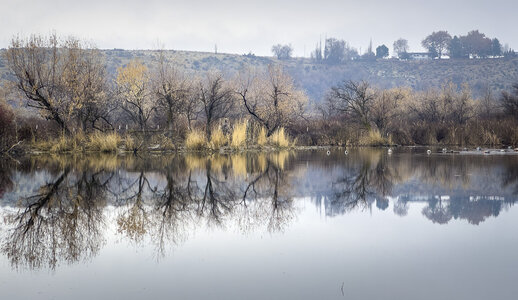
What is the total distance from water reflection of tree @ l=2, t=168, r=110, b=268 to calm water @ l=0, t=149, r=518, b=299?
0.08 ft

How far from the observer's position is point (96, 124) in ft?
93.1

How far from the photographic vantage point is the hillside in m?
92.9

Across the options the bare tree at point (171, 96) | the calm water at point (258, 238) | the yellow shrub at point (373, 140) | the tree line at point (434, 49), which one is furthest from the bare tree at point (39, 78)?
the tree line at point (434, 49)

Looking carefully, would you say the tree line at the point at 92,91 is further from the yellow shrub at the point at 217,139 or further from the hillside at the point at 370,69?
the hillside at the point at 370,69

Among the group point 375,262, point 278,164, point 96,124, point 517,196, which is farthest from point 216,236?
point 96,124

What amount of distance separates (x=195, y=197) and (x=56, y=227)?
349 cm

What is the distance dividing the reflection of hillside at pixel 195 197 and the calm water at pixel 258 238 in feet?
0.13

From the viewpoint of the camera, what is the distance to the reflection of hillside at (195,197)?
23.8 feet

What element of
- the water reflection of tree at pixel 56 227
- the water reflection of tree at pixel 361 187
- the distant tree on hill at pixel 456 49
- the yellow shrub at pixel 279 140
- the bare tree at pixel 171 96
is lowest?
the water reflection of tree at pixel 361 187

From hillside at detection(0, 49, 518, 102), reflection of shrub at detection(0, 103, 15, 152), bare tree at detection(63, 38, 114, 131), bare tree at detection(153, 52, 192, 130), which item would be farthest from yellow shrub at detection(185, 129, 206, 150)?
hillside at detection(0, 49, 518, 102)

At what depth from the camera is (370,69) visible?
379ft

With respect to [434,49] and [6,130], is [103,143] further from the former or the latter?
[434,49]

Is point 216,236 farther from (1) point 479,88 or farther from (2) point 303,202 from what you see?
(1) point 479,88

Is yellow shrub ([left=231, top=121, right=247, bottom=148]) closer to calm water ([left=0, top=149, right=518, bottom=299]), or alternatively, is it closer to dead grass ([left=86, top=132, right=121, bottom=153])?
dead grass ([left=86, top=132, right=121, bottom=153])
